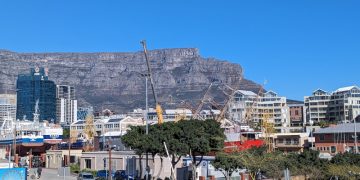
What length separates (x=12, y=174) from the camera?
32.5 metres

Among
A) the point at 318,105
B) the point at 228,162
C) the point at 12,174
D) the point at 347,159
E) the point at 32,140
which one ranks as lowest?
the point at 32,140

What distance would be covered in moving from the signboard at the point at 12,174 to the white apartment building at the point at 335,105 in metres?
159

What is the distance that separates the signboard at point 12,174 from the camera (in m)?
32.1

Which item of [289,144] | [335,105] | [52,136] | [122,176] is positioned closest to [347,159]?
[122,176]

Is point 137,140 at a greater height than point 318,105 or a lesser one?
lesser

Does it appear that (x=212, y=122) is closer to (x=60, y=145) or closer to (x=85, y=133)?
(x=60, y=145)

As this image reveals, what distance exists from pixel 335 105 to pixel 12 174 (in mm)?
171043

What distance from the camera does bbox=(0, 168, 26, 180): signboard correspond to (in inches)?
1263

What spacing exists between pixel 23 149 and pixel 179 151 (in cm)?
7541

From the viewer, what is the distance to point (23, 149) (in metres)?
114

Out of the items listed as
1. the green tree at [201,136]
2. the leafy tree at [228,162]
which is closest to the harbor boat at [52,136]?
the green tree at [201,136]

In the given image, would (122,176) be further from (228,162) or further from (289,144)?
(289,144)

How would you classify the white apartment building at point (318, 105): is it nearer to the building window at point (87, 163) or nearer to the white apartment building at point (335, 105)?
the white apartment building at point (335, 105)

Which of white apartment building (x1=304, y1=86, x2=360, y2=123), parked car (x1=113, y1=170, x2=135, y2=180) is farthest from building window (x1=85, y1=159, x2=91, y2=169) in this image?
white apartment building (x1=304, y1=86, x2=360, y2=123)
